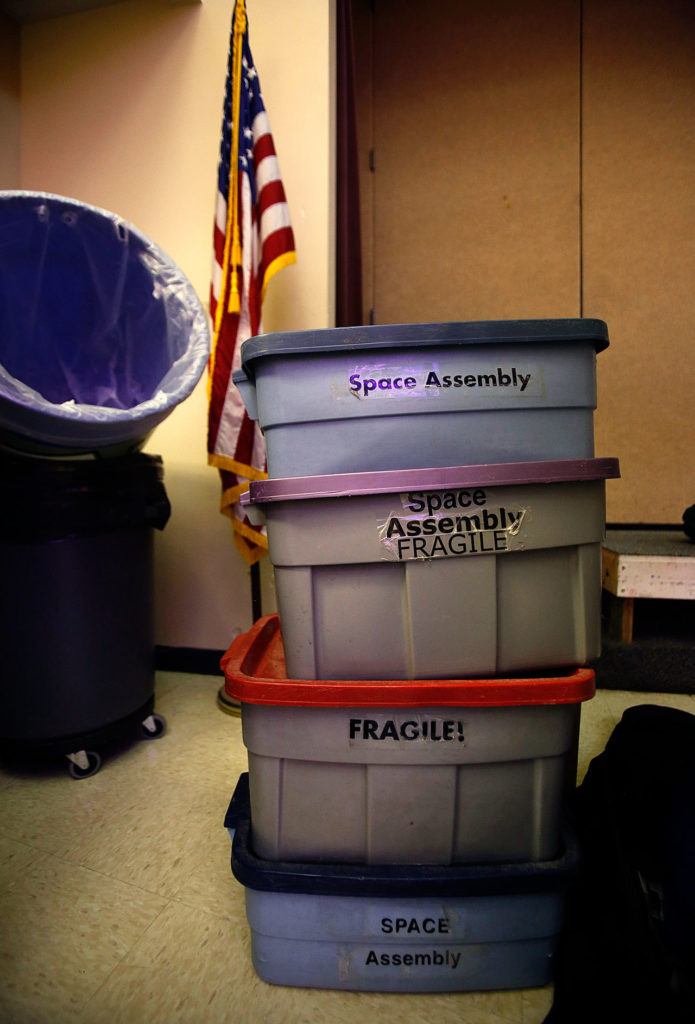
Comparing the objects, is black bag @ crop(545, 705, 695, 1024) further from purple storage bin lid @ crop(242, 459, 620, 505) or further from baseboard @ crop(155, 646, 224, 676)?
baseboard @ crop(155, 646, 224, 676)

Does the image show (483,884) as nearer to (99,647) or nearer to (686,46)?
(99,647)

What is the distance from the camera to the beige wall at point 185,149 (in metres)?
1.45

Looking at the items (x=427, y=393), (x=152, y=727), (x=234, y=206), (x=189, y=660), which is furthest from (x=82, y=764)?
(x=234, y=206)

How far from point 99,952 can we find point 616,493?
2193mm

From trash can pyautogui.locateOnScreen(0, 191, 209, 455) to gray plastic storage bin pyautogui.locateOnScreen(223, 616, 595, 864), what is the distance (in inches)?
25.4

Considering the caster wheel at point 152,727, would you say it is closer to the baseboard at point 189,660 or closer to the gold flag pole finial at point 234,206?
the baseboard at point 189,660

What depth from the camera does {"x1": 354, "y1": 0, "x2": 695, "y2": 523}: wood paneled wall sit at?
2.02m

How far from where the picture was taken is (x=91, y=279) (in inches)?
48.2

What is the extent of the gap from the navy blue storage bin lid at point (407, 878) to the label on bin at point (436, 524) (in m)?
0.39

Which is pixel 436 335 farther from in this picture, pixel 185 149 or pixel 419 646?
pixel 185 149

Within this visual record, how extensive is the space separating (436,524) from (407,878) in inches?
17.1

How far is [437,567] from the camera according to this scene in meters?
0.64

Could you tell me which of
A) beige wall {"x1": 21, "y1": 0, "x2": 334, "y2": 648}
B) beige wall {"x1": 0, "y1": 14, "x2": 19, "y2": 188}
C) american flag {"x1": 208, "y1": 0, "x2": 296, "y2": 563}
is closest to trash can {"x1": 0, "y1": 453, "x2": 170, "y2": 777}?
american flag {"x1": 208, "y1": 0, "x2": 296, "y2": 563}

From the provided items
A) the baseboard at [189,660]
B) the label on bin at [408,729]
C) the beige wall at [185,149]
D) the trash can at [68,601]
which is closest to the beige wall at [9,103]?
the beige wall at [185,149]
